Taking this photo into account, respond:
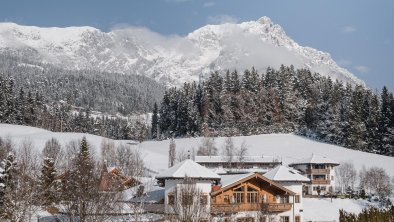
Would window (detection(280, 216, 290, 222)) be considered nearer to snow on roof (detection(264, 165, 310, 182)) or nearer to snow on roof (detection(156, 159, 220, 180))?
snow on roof (detection(264, 165, 310, 182))

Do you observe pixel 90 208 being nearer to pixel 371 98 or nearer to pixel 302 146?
pixel 302 146

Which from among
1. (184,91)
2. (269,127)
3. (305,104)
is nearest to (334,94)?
(305,104)

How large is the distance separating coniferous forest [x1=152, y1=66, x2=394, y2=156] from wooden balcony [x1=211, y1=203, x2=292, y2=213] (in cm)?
7903

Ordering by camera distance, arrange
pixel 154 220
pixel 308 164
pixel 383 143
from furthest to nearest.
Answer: pixel 383 143
pixel 308 164
pixel 154 220

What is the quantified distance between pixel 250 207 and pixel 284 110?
104 m

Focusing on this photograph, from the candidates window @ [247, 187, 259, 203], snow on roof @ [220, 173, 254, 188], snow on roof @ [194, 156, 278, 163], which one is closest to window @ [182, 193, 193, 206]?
snow on roof @ [220, 173, 254, 188]

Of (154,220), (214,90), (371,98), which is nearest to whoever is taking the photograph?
(154,220)

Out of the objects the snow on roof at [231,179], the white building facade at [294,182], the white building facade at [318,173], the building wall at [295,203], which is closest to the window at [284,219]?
the building wall at [295,203]

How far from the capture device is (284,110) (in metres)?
152

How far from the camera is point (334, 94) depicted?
148m

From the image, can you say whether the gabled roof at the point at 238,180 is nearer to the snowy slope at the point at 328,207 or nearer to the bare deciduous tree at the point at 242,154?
the snowy slope at the point at 328,207

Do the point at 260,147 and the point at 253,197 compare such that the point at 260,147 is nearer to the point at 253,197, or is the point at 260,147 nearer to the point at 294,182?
the point at 294,182

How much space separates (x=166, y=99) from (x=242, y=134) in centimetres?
3564

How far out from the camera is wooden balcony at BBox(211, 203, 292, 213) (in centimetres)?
4755
